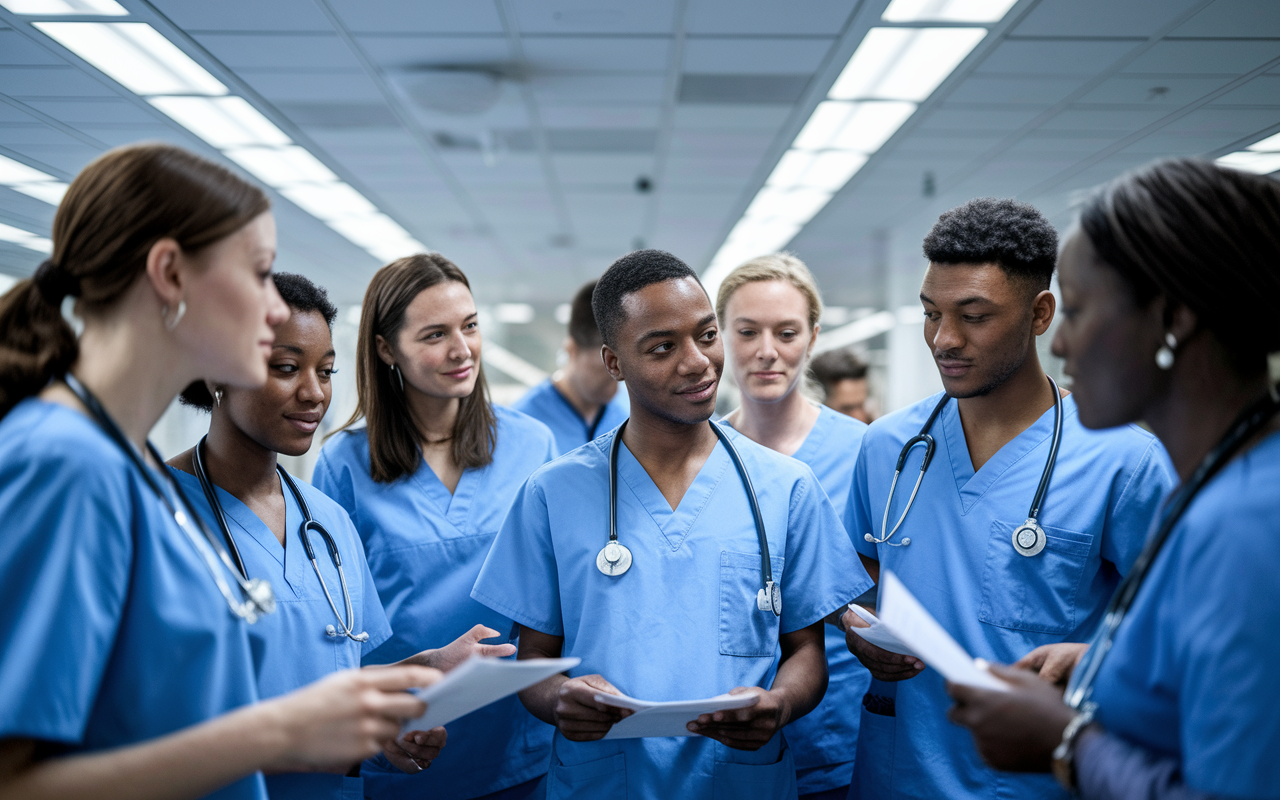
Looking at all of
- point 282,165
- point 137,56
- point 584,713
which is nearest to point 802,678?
point 584,713

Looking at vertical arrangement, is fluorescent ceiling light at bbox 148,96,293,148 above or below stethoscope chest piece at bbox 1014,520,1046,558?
above

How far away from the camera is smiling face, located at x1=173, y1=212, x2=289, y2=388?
0.83 metres

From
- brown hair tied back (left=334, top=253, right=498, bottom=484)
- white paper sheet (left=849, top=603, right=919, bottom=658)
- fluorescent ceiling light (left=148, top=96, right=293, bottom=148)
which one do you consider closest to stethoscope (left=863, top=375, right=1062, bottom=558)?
white paper sheet (left=849, top=603, right=919, bottom=658)

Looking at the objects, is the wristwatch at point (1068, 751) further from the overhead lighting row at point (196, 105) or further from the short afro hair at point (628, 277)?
the overhead lighting row at point (196, 105)

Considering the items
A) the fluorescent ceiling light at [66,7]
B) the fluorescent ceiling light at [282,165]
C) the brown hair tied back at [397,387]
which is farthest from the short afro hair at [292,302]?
the fluorescent ceiling light at [282,165]

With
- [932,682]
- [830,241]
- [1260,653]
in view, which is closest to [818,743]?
[932,682]

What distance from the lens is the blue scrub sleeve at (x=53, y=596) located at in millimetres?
668

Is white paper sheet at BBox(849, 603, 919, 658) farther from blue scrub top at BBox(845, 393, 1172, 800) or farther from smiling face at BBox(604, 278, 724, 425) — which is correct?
smiling face at BBox(604, 278, 724, 425)

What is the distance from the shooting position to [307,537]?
4.16 ft

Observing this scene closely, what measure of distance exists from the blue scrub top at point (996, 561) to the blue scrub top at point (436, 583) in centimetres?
67

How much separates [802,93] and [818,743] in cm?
271

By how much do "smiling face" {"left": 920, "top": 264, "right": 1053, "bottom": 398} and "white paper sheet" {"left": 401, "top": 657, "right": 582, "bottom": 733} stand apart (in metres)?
0.81

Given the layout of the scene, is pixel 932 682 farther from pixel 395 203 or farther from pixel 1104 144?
pixel 395 203

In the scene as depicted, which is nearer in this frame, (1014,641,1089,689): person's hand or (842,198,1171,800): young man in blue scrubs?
(1014,641,1089,689): person's hand
